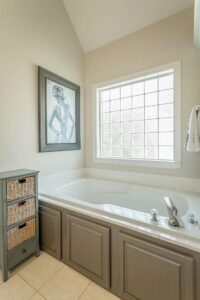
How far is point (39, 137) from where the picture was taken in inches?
84.4

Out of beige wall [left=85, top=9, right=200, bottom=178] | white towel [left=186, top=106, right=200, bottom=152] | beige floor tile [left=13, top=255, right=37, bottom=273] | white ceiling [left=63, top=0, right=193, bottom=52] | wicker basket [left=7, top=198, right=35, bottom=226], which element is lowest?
beige floor tile [left=13, top=255, right=37, bottom=273]

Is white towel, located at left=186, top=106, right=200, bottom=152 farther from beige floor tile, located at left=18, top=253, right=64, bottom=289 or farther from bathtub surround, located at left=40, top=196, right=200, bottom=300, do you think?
beige floor tile, located at left=18, top=253, right=64, bottom=289

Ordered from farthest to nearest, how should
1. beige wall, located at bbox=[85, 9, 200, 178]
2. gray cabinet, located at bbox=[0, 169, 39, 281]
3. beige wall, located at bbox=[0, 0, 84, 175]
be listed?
beige wall, located at bbox=[85, 9, 200, 178], beige wall, located at bbox=[0, 0, 84, 175], gray cabinet, located at bbox=[0, 169, 39, 281]

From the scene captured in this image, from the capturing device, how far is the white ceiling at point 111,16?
6.86 ft

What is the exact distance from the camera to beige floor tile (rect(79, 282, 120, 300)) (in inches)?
51.6

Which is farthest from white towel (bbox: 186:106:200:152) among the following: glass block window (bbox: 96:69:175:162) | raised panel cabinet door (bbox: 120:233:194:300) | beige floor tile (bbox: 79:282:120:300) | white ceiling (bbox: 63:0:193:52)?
beige floor tile (bbox: 79:282:120:300)

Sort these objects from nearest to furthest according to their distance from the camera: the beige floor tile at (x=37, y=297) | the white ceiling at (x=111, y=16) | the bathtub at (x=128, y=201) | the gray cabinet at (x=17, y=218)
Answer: the bathtub at (x=128, y=201) < the beige floor tile at (x=37, y=297) < the gray cabinet at (x=17, y=218) < the white ceiling at (x=111, y=16)

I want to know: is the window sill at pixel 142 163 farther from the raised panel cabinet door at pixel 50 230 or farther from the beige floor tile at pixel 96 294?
the beige floor tile at pixel 96 294

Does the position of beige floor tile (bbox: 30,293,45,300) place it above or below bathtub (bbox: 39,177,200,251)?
below

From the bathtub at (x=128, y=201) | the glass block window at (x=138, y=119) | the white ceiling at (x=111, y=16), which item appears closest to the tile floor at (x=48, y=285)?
the bathtub at (x=128, y=201)

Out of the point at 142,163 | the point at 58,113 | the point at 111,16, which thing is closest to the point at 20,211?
the point at 58,113

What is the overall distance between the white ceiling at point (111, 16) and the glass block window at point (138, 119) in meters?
0.71

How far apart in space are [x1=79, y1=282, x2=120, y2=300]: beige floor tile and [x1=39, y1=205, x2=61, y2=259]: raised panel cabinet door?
47cm

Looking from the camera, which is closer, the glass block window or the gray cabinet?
the gray cabinet
